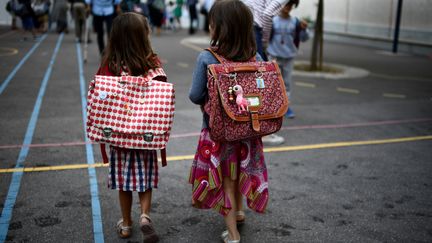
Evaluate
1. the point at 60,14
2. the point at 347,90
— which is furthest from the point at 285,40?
the point at 60,14

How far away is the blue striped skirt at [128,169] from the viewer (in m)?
3.31

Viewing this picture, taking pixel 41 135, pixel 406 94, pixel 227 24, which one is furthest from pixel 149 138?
pixel 406 94

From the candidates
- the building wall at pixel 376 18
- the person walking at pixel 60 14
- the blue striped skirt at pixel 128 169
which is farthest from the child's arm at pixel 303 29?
the person walking at pixel 60 14

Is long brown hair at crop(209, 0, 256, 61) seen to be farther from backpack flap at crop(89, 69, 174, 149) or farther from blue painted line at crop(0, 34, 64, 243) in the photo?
blue painted line at crop(0, 34, 64, 243)

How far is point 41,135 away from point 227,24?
360 centimetres

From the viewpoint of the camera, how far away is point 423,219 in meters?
3.86

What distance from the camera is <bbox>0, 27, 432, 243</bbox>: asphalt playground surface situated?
11.9 feet

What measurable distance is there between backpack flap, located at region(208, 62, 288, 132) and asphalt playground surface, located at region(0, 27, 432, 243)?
37.4 inches

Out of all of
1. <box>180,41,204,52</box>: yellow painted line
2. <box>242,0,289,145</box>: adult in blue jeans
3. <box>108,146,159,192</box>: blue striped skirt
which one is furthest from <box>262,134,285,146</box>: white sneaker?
<box>180,41,204,52</box>: yellow painted line

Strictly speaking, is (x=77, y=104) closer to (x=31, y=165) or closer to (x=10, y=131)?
(x=10, y=131)

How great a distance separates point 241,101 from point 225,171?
0.56 meters

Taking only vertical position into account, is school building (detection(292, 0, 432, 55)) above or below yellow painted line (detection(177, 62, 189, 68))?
above

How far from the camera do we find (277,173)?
4.83 meters

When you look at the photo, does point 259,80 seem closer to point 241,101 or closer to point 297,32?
point 241,101
